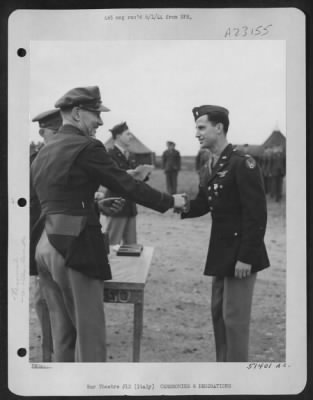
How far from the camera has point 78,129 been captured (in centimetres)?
107

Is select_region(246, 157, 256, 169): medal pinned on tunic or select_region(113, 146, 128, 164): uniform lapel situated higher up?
select_region(113, 146, 128, 164): uniform lapel

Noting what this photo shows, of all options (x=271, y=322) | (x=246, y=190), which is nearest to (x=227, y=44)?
(x=246, y=190)

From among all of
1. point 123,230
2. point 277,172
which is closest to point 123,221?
point 123,230

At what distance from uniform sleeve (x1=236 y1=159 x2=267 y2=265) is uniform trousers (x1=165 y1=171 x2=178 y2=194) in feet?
0.55

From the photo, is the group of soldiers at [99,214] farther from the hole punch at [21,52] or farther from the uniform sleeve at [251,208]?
the hole punch at [21,52]

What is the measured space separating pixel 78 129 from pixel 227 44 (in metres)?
0.47

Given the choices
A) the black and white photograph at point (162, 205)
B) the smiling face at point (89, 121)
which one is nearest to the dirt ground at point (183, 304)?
the black and white photograph at point (162, 205)

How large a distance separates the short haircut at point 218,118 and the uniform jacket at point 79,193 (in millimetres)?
240

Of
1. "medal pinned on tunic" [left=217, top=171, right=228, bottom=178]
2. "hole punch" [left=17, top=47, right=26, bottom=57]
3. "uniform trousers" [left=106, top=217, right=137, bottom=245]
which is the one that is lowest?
"uniform trousers" [left=106, top=217, right=137, bottom=245]

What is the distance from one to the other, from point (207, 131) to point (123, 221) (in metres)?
0.33

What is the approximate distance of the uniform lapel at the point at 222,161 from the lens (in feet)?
3.54

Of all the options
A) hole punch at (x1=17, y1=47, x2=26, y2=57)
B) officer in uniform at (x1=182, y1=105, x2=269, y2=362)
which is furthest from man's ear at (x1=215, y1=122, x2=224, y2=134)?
hole punch at (x1=17, y1=47, x2=26, y2=57)

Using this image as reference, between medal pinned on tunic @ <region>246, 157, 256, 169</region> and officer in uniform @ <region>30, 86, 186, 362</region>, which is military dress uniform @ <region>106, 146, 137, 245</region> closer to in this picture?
officer in uniform @ <region>30, 86, 186, 362</region>

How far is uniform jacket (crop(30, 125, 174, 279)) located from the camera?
1044mm
